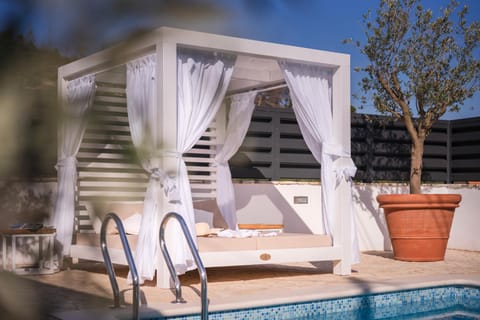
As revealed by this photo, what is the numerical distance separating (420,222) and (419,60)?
1805mm

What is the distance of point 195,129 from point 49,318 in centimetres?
520

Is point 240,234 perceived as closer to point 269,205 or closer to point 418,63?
point 269,205

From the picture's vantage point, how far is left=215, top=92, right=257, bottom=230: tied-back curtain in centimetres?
764

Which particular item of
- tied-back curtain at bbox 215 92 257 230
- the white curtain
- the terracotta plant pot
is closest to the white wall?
tied-back curtain at bbox 215 92 257 230

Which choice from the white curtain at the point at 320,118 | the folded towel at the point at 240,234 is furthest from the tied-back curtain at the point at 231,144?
the folded towel at the point at 240,234

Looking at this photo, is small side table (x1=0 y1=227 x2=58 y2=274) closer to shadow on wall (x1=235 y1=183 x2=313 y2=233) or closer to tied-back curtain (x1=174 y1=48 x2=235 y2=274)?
tied-back curtain (x1=174 y1=48 x2=235 y2=274)

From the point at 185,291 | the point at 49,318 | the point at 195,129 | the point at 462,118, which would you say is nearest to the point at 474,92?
the point at 462,118

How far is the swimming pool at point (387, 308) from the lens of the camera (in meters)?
4.85

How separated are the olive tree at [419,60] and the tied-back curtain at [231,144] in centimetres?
131

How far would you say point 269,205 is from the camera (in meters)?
8.62

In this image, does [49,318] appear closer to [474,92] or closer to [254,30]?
[254,30]

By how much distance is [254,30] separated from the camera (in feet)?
1.82

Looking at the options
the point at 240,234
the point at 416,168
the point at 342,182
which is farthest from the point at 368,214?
the point at 240,234

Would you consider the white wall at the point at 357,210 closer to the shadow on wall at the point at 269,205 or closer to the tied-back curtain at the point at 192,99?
the shadow on wall at the point at 269,205
